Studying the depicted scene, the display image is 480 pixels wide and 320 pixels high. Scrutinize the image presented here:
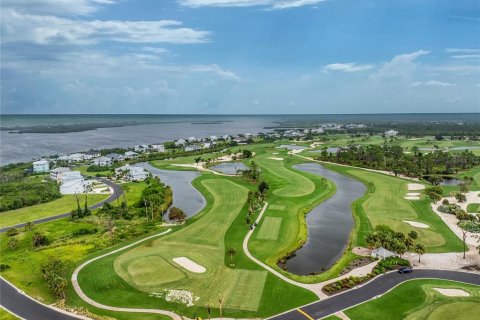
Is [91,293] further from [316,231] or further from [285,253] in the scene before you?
[316,231]

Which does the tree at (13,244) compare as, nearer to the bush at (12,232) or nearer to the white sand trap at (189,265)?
the bush at (12,232)

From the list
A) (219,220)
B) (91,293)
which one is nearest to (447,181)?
(219,220)

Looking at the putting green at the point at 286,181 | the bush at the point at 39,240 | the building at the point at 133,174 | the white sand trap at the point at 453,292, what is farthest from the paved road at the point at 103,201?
the white sand trap at the point at 453,292

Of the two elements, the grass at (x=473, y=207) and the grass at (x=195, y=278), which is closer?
the grass at (x=195, y=278)

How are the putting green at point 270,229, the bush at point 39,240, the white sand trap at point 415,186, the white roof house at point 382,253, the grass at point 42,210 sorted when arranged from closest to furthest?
1. the white roof house at point 382,253
2. the bush at point 39,240
3. the putting green at point 270,229
4. the grass at point 42,210
5. the white sand trap at point 415,186

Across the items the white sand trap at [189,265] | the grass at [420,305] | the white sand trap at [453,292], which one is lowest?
the white sand trap at [189,265]

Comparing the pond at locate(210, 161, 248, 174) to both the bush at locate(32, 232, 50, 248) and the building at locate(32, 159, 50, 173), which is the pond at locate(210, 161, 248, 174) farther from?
the bush at locate(32, 232, 50, 248)

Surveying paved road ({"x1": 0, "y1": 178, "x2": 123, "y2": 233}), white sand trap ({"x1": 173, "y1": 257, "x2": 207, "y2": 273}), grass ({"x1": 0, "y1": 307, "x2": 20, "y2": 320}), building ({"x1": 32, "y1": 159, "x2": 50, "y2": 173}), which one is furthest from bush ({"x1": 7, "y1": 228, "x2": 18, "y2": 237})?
building ({"x1": 32, "y1": 159, "x2": 50, "y2": 173})

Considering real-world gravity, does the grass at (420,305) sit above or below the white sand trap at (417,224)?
below
